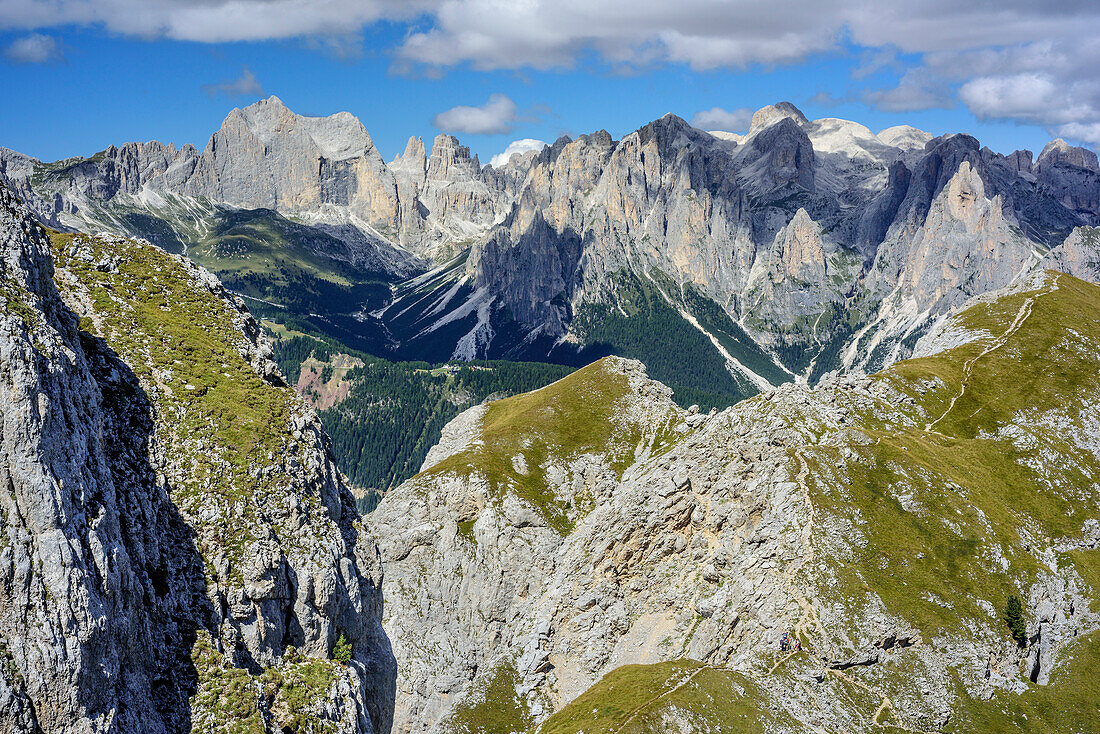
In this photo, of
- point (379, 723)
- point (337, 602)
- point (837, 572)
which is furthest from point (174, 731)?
point (837, 572)

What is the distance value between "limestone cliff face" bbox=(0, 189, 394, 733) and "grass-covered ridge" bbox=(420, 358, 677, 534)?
69.3m

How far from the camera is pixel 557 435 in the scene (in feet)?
452

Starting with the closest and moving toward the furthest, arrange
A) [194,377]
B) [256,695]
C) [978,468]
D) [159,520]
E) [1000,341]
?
[256,695], [159,520], [194,377], [978,468], [1000,341]

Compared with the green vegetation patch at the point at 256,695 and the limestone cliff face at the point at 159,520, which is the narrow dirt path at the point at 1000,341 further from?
the green vegetation patch at the point at 256,695

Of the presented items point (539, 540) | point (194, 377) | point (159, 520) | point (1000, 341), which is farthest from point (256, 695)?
point (1000, 341)

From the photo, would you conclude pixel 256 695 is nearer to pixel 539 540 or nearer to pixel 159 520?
pixel 159 520

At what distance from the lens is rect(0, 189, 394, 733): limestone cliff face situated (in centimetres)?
2916

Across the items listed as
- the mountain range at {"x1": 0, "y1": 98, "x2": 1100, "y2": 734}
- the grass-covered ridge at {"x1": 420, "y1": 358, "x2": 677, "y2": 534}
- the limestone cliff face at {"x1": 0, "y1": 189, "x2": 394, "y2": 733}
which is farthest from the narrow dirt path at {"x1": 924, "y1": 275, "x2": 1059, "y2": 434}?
the limestone cliff face at {"x1": 0, "y1": 189, "x2": 394, "y2": 733}

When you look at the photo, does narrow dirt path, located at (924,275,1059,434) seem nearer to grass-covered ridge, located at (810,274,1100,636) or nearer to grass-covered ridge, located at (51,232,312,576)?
grass-covered ridge, located at (810,274,1100,636)

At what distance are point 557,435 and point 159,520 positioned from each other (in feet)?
330

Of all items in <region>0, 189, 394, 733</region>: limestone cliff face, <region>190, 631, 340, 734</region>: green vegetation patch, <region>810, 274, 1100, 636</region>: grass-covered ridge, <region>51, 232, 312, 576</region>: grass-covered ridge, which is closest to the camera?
<region>0, 189, 394, 733</region>: limestone cliff face

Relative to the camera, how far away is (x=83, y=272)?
52.4 m

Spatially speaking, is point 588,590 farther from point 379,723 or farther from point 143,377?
point 143,377

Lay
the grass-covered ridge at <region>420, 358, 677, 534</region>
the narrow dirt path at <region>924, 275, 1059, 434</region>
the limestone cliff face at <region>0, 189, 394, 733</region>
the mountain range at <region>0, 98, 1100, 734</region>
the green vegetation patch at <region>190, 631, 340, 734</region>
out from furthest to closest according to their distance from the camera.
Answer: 1. the grass-covered ridge at <region>420, 358, 677, 534</region>
2. the narrow dirt path at <region>924, 275, 1059, 434</region>
3. the green vegetation patch at <region>190, 631, 340, 734</region>
4. the mountain range at <region>0, 98, 1100, 734</region>
5. the limestone cliff face at <region>0, 189, 394, 733</region>
